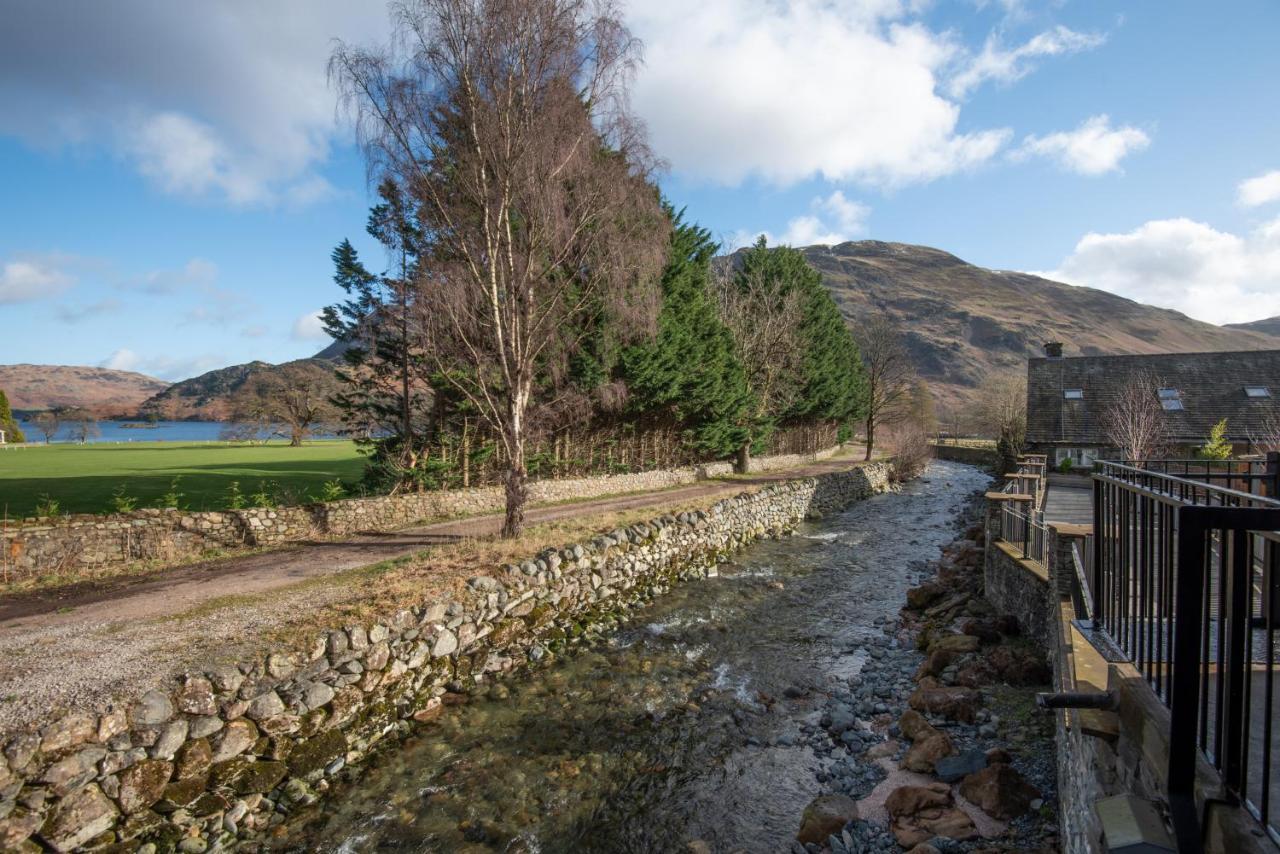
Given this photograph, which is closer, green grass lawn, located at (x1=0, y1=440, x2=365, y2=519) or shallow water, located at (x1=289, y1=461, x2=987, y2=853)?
shallow water, located at (x1=289, y1=461, x2=987, y2=853)

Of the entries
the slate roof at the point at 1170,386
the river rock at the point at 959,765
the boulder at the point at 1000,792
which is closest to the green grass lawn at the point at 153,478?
the river rock at the point at 959,765

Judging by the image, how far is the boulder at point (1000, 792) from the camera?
5.85m

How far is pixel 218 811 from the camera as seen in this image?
6.36 m

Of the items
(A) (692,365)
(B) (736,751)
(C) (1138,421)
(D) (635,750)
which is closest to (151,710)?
(D) (635,750)

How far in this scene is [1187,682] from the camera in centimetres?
251

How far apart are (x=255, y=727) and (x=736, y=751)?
5.93 metres

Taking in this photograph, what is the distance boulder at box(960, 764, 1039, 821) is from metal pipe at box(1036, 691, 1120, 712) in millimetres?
3284

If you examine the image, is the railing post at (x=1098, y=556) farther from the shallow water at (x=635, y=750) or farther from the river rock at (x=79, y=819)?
the river rock at (x=79, y=819)

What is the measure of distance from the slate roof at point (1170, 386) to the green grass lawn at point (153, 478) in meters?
33.6

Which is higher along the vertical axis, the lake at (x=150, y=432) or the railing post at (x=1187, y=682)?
the railing post at (x=1187, y=682)

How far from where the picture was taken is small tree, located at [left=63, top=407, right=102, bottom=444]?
70375mm

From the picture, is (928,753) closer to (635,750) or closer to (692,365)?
(635,750)

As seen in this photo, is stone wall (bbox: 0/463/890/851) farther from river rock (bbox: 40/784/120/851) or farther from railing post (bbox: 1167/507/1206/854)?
railing post (bbox: 1167/507/1206/854)

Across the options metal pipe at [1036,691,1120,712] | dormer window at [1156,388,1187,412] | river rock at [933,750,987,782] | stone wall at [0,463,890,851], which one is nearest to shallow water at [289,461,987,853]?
stone wall at [0,463,890,851]
